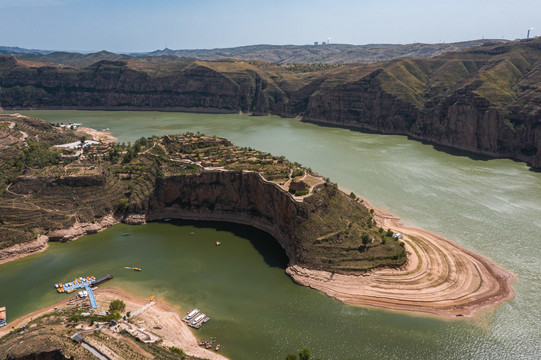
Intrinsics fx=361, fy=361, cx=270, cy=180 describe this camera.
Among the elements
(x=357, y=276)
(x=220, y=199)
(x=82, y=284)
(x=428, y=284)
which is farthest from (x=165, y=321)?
(x=428, y=284)

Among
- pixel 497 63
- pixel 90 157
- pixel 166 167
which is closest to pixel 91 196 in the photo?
pixel 166 167

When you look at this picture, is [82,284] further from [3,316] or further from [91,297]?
[3,316]

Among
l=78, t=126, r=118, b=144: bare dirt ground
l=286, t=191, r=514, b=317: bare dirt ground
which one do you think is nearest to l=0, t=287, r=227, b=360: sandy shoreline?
l=286, t=191, r=514, b=317: bare dirt ground

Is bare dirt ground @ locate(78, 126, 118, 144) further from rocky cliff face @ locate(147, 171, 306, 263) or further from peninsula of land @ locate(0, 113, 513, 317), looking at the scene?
rocky cliff face @ locate(147, 171, 306, 263)

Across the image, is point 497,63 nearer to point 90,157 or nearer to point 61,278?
point 90,157

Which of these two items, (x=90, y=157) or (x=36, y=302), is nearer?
(x=36, y=302)

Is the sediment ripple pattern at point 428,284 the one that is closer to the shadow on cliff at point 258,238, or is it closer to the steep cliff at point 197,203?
the steep cliff at point 197,203
